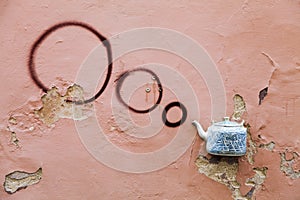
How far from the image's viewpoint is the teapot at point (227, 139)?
6.12 feet

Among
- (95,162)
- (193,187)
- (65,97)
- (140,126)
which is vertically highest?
(65,97)

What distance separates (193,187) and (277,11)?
3.16 feet

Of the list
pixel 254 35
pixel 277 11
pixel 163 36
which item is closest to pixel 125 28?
pixel 163 36

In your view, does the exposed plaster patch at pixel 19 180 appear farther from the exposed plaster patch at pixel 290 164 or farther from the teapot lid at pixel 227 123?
the exposed plaster patch at pixel 290 164

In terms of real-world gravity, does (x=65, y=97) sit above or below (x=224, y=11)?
below

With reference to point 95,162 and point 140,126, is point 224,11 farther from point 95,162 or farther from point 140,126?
point 95,162

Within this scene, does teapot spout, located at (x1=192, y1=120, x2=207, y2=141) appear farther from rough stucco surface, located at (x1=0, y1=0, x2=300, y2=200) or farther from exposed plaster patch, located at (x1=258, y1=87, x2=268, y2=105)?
exposed plaster patch, located at (x1=258, y1=87, x2=268, y2=105)

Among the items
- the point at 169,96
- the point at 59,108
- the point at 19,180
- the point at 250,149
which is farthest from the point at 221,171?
the point at 19,180

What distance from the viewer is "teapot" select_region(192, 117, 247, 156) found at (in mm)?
1864

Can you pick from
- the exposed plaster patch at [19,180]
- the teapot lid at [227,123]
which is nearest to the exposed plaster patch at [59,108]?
the exposed plaster patch at [19,180]

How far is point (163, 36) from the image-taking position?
199cm

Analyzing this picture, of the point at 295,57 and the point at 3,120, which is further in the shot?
the point at 295,57

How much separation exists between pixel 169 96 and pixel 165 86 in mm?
52

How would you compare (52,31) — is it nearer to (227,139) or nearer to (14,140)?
(14,140)
